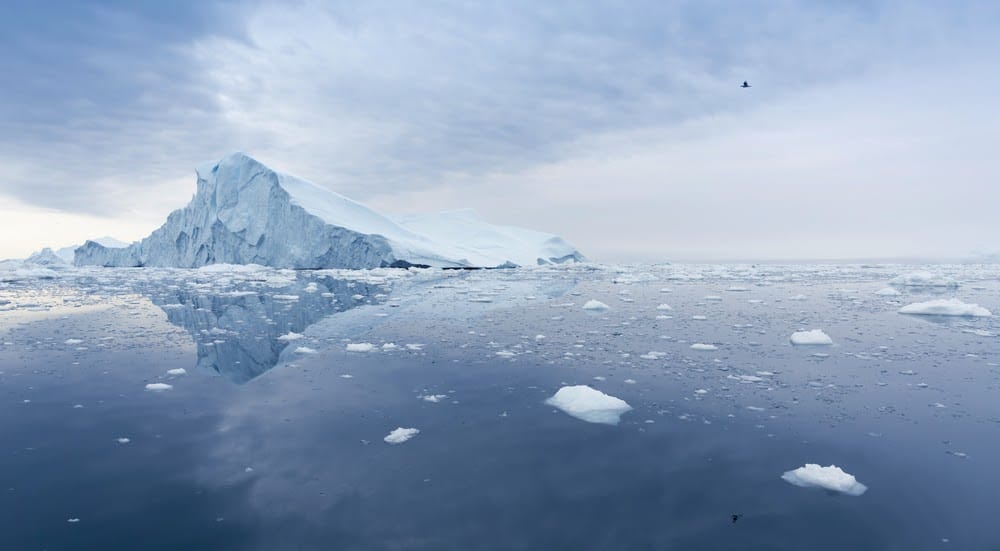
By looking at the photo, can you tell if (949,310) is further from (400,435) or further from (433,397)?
(400,435)

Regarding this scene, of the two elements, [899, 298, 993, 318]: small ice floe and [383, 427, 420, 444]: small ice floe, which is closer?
[383, 427, 420, 444]: small ice floe

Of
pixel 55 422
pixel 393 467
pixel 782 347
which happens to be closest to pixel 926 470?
pixel 393 467

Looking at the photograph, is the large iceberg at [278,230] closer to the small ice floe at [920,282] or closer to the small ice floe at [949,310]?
the small ice floe at [920,282]

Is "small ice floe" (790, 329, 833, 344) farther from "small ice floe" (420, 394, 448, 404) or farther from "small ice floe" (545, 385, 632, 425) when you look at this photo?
"small ice floe" (420, 394, 448, 404)

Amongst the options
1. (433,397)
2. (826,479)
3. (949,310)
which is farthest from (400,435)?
(949,310)

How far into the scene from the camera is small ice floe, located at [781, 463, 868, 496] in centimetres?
387

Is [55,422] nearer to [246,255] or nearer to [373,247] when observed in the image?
[373,247]

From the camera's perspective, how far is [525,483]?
396 centimetres

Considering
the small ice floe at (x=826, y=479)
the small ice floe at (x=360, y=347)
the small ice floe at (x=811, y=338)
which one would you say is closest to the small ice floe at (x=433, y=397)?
the small ice floe at (x=360, y=347)

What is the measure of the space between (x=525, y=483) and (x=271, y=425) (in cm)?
267

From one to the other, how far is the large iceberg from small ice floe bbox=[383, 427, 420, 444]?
107ft

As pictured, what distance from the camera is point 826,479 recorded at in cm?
391

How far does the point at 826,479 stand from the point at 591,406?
7.02 ft

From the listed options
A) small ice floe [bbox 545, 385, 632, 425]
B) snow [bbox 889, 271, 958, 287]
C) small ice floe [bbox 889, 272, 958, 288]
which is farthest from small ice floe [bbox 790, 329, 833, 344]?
snow [bbox 889, 271, 958, 287]
